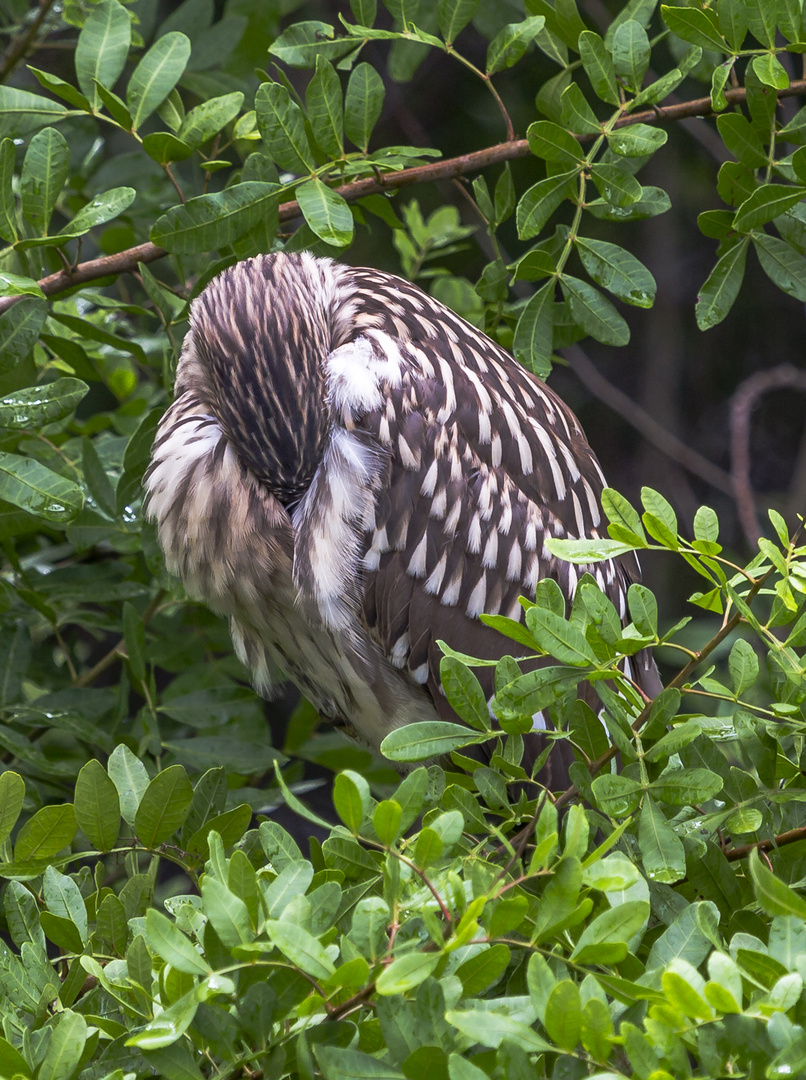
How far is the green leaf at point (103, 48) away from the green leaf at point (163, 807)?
3.09ft

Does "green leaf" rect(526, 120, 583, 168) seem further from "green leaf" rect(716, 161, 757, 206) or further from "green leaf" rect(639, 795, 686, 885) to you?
"green leaf" rect(639, 795, 686, 885)

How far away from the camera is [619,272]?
1.37m

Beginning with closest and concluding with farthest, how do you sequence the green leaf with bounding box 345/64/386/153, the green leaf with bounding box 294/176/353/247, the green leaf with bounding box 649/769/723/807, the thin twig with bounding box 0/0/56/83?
the green leaf with bounding box 649/769/723/807
the green leaf with bounding box 294/176/353/247
the green leaf with bounding box 345/64/386/153
the thin twig with bounding box 0/0/56/83

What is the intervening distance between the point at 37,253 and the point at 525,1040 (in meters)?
1.23

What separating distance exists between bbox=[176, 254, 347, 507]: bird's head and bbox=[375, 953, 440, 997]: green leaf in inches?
39.5

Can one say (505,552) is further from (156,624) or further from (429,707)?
(156,624)

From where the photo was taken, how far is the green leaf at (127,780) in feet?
3.40

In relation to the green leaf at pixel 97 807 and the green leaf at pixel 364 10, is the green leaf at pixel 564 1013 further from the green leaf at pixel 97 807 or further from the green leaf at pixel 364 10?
the green leaf at pixel 364 10

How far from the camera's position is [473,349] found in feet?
5.70

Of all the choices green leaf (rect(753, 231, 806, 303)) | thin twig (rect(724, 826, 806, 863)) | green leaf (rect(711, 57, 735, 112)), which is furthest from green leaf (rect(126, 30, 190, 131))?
thin twig (rect(724, 826, 806, 863))

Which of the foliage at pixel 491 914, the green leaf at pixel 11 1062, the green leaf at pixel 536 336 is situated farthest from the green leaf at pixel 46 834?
the green leaf at pixel 536 336

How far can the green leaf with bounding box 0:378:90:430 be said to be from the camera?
133 cm

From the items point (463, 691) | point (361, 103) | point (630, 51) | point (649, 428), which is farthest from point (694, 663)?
point (649, 428)

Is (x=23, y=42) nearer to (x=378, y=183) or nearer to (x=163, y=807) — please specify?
(x=378, y=183)
